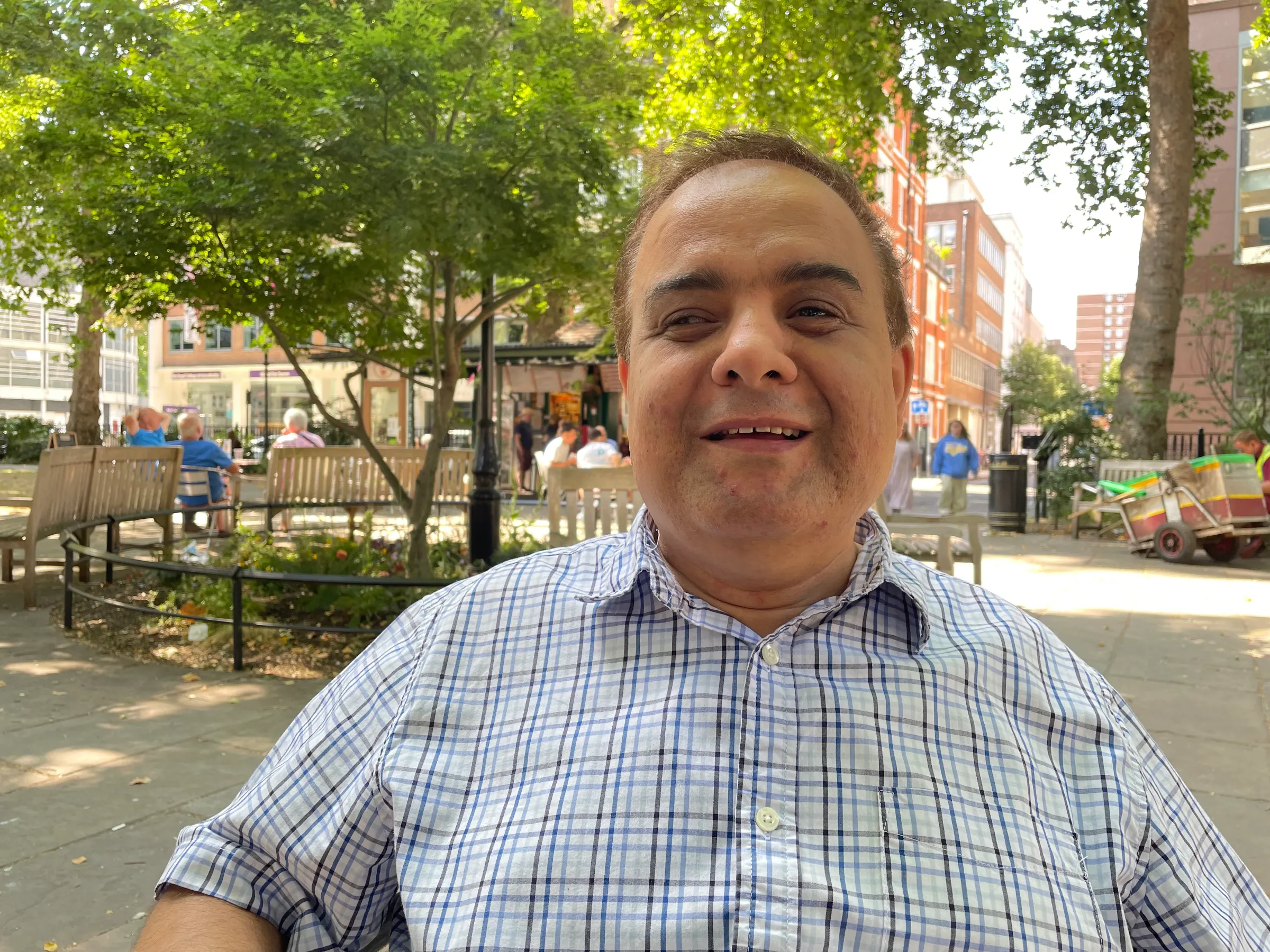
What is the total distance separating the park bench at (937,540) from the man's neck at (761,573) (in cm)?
537

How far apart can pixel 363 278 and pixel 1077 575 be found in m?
7.38

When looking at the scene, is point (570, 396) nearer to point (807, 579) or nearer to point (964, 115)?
point (964, 115)

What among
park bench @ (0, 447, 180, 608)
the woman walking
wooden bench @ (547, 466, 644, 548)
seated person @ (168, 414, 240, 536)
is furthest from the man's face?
the woman walking

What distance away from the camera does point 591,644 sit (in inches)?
55.2

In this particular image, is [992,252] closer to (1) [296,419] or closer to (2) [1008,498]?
(2) [1008,498]

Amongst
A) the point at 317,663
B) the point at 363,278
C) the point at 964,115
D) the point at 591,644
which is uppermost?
the point at 964,115

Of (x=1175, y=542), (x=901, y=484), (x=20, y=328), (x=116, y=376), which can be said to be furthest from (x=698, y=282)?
(x=116, y=376)

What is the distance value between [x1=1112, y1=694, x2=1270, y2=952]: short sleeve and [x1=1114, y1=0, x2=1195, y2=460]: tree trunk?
564 inches

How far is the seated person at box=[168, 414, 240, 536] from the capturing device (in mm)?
10961

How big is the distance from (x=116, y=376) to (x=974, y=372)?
74.6 meters

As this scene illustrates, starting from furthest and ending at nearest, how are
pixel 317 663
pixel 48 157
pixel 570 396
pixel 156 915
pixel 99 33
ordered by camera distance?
pixel 570 396, pixel 99 33, pixel 48 157, pixel 317 663, pixel 156 915

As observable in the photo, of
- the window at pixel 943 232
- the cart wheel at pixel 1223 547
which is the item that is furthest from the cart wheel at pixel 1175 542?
the window at pixel 943 232

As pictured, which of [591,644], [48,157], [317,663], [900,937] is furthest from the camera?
[48,157]

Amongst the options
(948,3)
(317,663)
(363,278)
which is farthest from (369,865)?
(948,3)
